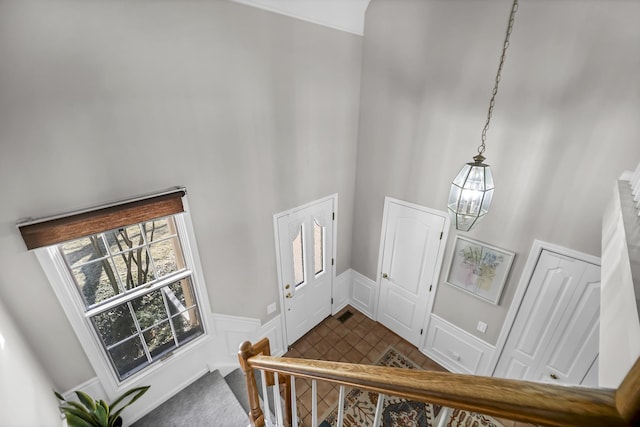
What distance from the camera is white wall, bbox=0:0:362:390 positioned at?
1.58 meters

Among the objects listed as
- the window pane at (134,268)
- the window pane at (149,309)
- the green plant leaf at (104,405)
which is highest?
the window pane at (134,268)

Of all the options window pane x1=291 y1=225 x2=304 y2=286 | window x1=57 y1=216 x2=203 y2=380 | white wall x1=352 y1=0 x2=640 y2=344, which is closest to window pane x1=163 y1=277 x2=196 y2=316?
window x1=57 y1=216 x2=203 y2=380

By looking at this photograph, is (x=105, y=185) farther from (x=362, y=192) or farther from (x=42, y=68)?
(x=362, y=192)

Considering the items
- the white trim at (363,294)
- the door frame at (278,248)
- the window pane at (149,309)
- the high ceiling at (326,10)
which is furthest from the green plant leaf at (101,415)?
the high ceiling at (326,10)

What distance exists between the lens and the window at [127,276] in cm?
185

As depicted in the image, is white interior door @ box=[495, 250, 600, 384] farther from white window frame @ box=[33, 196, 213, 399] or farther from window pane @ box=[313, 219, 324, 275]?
white window frame @ box=[33, 196, 213, 399]

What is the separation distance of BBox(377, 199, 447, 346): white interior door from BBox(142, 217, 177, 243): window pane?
2516mm

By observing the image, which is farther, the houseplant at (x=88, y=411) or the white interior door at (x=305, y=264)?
the white interior door at (x=305, y=264)

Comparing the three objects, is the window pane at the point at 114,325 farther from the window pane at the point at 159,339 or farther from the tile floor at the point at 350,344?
the tile floor at the point at 350,344

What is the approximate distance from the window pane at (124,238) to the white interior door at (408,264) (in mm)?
2769

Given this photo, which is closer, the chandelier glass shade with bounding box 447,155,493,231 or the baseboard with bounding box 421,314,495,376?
the chandelier glass shade with bounding box 447,155,493,231

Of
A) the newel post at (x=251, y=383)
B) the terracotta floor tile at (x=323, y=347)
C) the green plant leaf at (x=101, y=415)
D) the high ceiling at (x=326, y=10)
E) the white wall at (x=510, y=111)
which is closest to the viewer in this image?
the newel post at (x=251, y=383)

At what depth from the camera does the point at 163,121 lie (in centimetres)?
201

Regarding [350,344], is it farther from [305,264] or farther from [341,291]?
[305,264]
